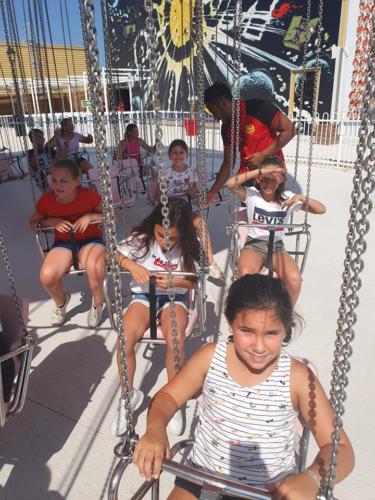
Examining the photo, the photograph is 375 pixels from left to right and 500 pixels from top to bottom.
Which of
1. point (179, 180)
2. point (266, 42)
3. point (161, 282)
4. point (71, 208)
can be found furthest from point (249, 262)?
point (266, 42)

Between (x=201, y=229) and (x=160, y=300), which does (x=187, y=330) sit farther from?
(x=201, y=229)

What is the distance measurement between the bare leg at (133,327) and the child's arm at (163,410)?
72 cm

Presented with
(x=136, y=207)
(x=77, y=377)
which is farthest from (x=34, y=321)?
(x=136, y=207)

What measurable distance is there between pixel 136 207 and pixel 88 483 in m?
4.58

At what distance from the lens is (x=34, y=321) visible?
3006 mm

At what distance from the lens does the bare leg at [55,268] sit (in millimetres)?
2756

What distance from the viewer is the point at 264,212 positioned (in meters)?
2.85

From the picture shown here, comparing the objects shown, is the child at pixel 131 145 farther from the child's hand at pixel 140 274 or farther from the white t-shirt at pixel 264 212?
the child's hand at pixel 140 274

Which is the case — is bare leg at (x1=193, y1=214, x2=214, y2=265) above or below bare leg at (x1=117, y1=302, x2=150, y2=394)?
above

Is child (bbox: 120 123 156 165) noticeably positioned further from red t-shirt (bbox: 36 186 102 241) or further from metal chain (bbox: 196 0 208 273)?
metal chain (bbox: 196 0 208 273)

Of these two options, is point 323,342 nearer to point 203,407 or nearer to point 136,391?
point 136,391

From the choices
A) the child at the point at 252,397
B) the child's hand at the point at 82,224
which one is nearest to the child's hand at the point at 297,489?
the child at the point at 252,397

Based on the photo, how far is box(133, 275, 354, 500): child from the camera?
1213mm

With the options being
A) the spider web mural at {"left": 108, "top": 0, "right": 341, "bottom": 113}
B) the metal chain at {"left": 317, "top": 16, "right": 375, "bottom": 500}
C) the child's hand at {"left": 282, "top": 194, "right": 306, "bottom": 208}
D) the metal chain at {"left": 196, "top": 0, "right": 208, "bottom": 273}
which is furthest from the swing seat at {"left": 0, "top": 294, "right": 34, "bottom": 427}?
the spider web mural at {"left": 108, "top": 0, "right": 341, "bottom": 113}
